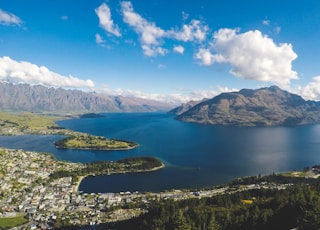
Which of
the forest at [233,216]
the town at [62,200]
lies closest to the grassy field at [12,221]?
the town at [62,200]

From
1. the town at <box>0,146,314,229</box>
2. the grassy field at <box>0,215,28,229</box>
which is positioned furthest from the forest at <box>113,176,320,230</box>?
the grassy field at <box>0,215,28,229</box>

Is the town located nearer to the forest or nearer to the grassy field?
the grassy field

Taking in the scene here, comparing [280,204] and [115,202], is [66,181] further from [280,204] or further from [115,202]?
[280,204]

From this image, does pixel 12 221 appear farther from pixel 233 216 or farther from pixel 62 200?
pixel 233 216

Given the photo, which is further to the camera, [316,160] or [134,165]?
[316,160]

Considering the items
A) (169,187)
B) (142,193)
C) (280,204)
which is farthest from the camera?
(169,187)

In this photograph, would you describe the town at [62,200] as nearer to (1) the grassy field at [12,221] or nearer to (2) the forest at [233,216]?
(1) the grassy field at [12,221]

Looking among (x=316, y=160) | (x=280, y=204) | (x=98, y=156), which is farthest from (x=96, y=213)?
(x=316, y=160)

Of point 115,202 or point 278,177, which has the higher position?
point 278,177
